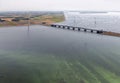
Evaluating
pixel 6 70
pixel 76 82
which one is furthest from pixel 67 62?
pixel 6 70

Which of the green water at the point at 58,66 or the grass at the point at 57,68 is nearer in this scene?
the grass at the point at 57,68

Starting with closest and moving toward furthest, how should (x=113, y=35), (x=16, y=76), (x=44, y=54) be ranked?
1. (x=16, y=76)
2. (x=44, y=54)
3. (x=113, y=35)

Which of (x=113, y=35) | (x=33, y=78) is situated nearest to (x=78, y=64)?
(x=33, y=78)

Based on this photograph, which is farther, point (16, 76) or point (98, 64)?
point (98, 64)

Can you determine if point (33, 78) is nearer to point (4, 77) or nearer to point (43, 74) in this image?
point (43, 74)

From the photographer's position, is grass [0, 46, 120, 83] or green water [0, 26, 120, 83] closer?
grass [0, 46, 120, 83]

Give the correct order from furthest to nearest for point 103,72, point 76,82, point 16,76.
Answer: point 103,72, point 16,76, point 76,82

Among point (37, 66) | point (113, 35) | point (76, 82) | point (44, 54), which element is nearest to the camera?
point (76, 82)

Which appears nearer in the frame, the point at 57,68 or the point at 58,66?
the point at 57,68

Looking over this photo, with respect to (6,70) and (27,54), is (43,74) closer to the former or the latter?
(6,70)
